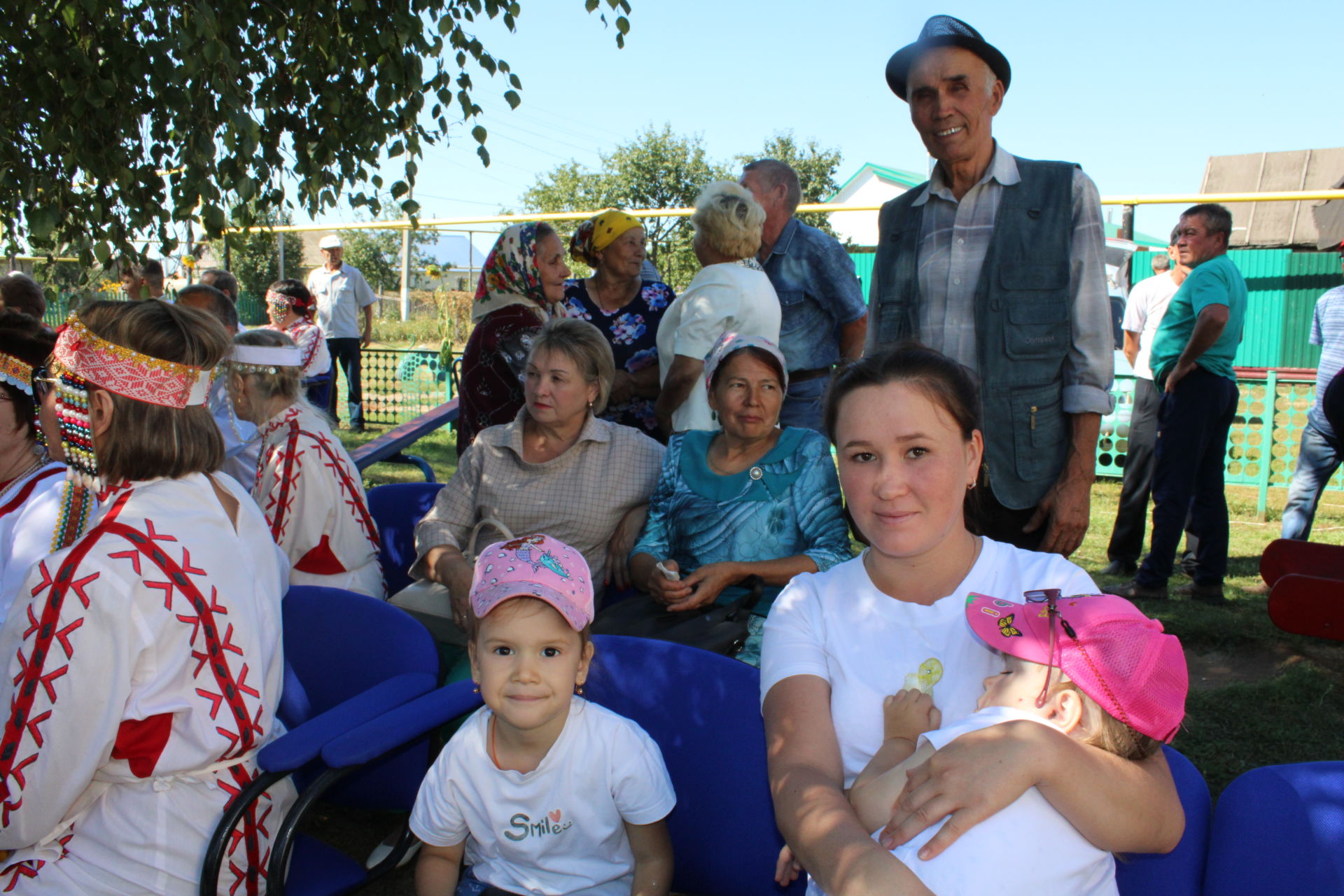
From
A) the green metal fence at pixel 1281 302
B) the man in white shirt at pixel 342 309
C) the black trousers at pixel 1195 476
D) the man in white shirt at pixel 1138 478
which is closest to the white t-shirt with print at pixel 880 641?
the black trousers at pixel 1195 476

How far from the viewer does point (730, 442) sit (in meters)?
2.85

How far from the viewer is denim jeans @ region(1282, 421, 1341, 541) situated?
16.7 ft

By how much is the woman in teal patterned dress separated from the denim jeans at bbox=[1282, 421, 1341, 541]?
3790mm

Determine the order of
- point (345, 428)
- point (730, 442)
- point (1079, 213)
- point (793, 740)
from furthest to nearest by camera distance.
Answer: point (345, 428) → point (730, 442) → point (1079, 213) → point (793, 740)

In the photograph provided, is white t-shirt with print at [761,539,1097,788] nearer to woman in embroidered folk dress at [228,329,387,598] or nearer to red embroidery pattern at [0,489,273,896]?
red embroidery pattern at [0,489,273,896]

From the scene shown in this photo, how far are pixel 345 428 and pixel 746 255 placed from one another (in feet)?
28.1

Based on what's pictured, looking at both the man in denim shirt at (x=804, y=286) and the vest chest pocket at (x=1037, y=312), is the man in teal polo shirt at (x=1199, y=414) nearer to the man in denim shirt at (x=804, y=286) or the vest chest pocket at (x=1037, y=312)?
the man in denim shirt at (x=804, y=286)

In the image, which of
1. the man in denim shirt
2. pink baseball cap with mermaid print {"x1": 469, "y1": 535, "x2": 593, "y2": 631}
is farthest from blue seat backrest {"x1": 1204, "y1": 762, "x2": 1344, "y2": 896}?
the man in denim shirt

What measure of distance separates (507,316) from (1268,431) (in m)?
6.33

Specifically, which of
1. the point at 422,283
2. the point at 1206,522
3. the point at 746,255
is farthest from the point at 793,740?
the point at 422,283

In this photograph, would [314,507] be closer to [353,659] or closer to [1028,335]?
[353,659]

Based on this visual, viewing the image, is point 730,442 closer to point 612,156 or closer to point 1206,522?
point 1206,522

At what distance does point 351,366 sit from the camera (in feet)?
34.7

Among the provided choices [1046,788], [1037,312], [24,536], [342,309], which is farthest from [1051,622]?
[342,309]
